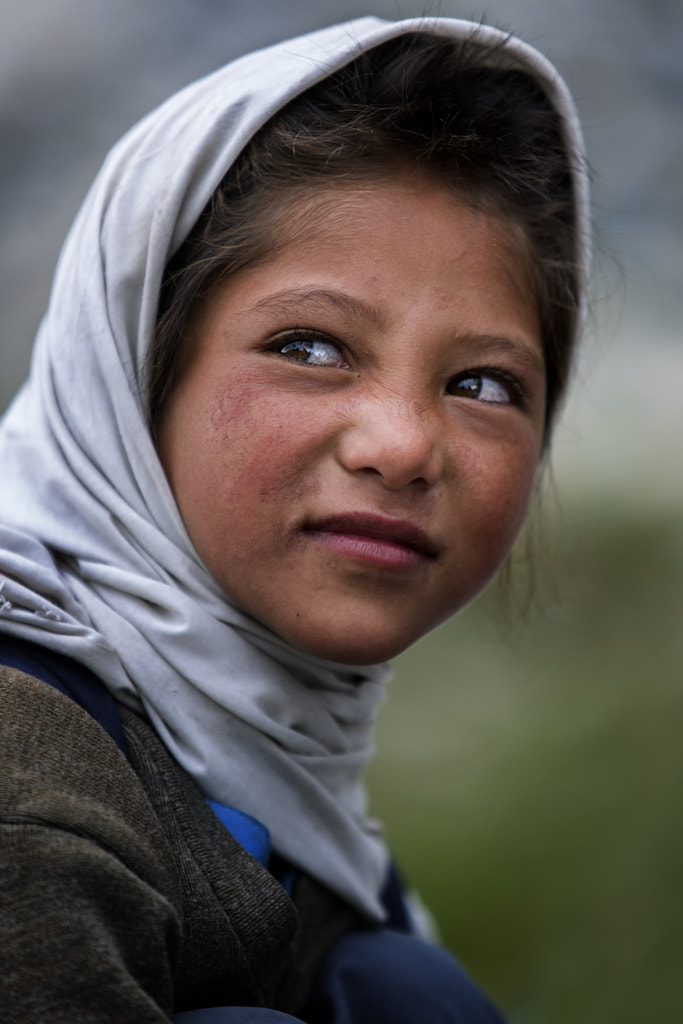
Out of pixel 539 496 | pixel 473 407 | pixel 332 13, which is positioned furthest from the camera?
pixel 332 13

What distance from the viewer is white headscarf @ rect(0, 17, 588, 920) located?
3.13 feet

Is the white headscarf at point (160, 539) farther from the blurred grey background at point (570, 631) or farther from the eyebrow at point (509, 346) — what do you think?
→ the blurred grey background at point (570, 631)

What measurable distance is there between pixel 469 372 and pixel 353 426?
17 cm

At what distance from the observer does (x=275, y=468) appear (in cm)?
92

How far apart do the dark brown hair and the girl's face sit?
0.10 ft

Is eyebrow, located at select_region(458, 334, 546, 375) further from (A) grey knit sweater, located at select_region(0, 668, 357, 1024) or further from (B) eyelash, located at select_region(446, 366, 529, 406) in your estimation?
(A) grey knit sweater, located at select_region(0, 668, 357, 1024)

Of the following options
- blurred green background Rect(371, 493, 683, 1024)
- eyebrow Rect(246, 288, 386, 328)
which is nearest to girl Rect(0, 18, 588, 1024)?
eyebrow Rect(246, 288, 386, 328)

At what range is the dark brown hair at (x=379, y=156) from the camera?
1.01 meters

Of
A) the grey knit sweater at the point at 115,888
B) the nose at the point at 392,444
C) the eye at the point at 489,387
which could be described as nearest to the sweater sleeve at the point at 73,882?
the grey knit sweater at the point at 115,888

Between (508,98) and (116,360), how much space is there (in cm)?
61

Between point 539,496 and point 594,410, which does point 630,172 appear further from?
point 539,496

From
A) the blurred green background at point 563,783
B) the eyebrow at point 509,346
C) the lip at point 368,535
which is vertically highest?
the eyebrow at point 509,346

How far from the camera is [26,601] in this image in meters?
0.86

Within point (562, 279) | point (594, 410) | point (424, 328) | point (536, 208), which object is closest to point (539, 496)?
point (562, 279)
